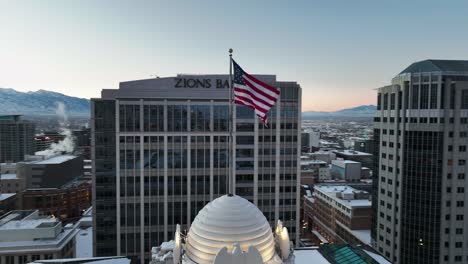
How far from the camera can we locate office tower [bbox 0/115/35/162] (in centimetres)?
17075

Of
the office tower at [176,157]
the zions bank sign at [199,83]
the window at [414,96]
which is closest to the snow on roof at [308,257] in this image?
the office tower at [176,157]

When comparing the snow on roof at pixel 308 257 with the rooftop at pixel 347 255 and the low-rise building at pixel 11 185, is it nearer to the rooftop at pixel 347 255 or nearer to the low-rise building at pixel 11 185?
the rooftop at pixel 347 255

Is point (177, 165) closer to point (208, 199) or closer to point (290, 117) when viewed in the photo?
point (208, 199)

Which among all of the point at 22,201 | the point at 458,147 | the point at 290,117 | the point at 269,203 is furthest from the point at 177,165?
the point at 22,201

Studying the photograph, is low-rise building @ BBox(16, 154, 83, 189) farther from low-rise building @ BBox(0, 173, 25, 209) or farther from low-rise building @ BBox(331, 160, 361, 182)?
low-rise building @ BBox(331, 160, 361, 182)

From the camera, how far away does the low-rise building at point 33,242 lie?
187 feet

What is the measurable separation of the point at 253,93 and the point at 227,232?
423 inches

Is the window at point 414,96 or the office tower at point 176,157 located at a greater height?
the window at point 414,96

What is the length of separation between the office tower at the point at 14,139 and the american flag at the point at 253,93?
189 metres

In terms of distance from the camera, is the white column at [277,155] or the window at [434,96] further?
the white column at [277,155]

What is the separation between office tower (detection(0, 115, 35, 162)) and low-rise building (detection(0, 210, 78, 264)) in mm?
133656

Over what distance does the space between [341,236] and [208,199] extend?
155 ft

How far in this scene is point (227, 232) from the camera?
19.4m

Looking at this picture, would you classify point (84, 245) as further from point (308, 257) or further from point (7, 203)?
point (308, 257)
